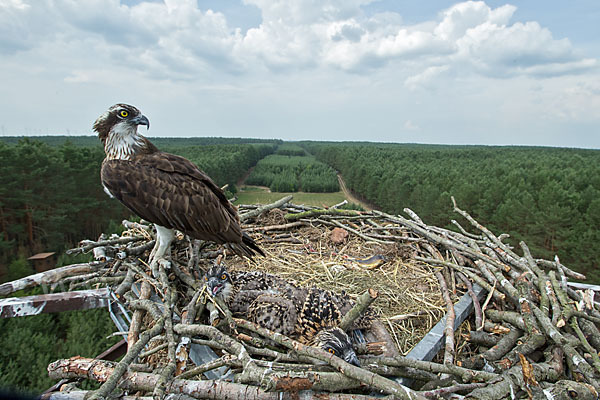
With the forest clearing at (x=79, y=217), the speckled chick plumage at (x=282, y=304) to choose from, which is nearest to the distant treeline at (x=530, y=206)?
the forest clearing at (x=79, y=217)

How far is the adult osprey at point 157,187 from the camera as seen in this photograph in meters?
3.31

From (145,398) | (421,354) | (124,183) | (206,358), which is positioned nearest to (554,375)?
(421,354)

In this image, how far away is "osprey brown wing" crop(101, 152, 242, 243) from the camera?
331 centimetres

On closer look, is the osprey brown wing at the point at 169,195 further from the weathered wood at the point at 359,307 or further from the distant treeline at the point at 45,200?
the distant treeline at the point at 45,200

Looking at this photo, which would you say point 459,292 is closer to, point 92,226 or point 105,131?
point 105,131

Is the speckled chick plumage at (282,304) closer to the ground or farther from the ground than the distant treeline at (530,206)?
farther from the ground

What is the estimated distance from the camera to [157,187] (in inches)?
132

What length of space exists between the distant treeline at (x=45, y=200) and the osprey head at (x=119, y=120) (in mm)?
16825

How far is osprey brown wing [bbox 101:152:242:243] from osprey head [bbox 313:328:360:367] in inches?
61.6

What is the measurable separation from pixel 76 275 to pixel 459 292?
4189mm

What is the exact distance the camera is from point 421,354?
2383mm

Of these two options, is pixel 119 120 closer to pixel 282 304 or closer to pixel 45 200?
pixel 282 304

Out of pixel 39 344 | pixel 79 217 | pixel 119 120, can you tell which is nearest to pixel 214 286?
pixel 119 120

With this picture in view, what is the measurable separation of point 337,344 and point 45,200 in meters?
22.8
